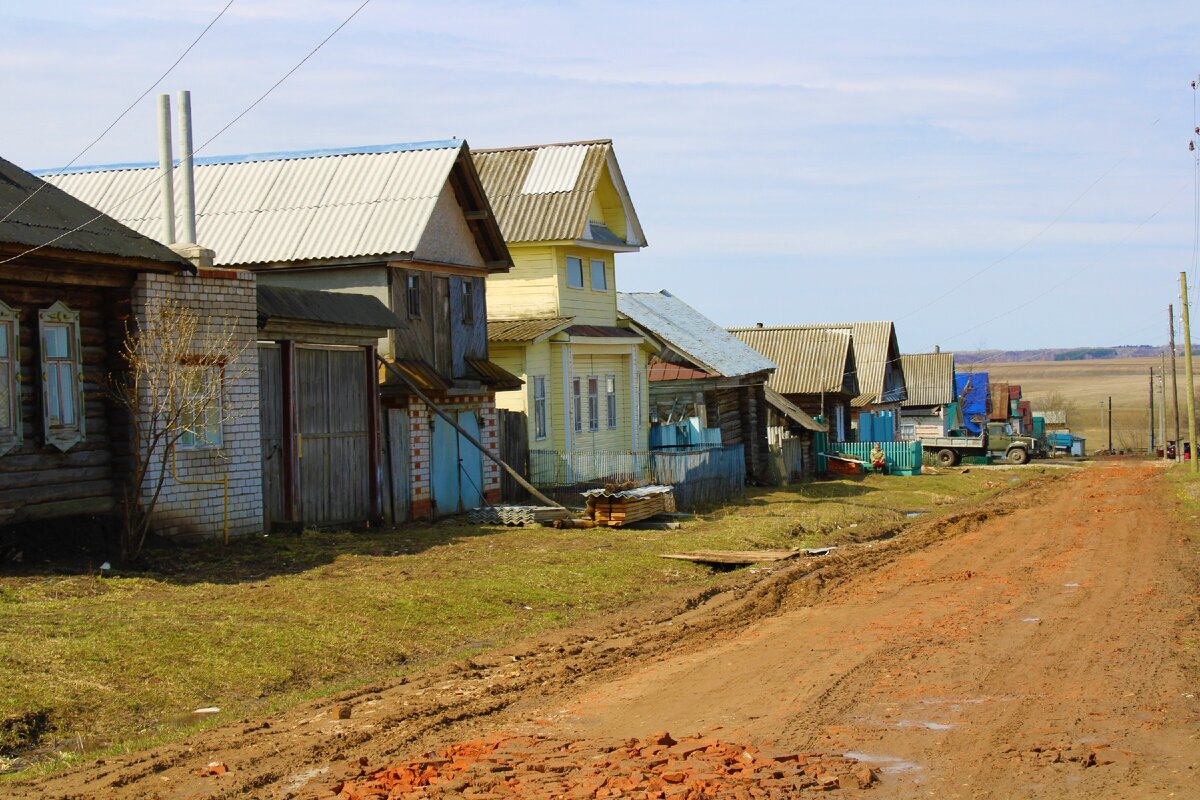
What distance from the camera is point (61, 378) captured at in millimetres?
16656

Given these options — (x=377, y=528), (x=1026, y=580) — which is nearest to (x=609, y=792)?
(x=1026, y=580)

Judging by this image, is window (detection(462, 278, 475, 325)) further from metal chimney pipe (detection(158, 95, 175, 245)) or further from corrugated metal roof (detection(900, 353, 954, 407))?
corrugated metal roof (detection(900, 353, 954, 407))

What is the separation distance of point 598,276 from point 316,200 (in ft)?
31.2

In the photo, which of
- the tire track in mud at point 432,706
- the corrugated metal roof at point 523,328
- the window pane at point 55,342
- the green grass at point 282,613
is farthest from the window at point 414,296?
the tire track in mud at point 432,706

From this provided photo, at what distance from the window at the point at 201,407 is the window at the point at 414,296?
672cm

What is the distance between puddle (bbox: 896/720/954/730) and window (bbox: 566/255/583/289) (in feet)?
76.5

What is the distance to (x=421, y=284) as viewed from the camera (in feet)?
83.9

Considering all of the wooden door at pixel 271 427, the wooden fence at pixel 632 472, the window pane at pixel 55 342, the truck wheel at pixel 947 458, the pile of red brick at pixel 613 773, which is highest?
the window pane at pixel 55 342

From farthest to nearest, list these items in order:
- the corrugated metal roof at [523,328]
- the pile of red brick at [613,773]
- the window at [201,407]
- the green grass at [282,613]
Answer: the corrugated metal roof at [523,328] < the window at [201,407] < the green grass at [282,613] < the pile of red brick at [613,773]

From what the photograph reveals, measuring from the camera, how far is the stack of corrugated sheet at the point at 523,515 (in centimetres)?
2402

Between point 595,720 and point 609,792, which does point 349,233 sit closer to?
point 595,720

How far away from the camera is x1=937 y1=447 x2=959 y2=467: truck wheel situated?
5894cm

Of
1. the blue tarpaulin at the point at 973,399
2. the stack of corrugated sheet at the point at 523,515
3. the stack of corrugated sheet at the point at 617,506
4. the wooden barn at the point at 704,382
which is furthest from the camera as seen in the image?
the blue tarpaulin at the point at 973,399

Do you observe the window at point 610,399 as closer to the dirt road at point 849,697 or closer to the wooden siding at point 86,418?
the dirt road at point 849,697
